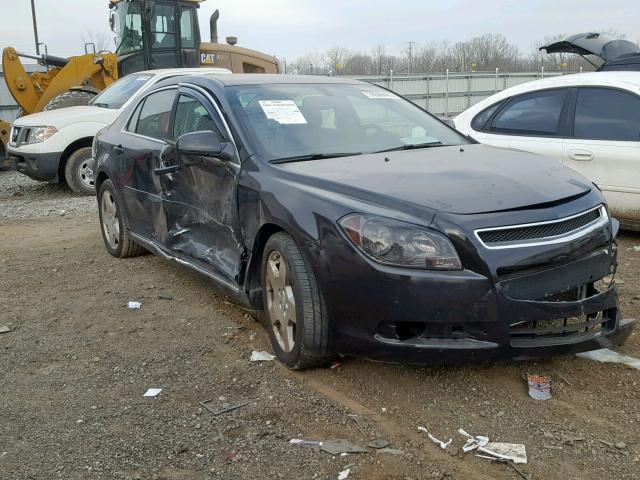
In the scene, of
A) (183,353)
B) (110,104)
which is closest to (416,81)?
(110,104)

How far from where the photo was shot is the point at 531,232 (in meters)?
3.13

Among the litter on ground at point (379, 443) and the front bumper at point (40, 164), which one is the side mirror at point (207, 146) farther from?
the front bumper at point (40, 164)

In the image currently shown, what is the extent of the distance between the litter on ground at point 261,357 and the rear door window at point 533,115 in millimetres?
3800

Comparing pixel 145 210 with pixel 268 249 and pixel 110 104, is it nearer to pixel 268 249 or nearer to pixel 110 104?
pixel 268 249

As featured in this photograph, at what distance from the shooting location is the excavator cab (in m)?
13.2

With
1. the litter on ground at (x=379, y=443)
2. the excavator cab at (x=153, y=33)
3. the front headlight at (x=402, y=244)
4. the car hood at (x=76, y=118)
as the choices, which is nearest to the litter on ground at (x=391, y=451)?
the litter on ground at (x=379, y=443)

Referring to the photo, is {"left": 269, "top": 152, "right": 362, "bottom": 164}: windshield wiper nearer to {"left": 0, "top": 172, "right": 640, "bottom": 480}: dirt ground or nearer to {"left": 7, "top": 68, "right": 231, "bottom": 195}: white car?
{"left": 0, "top": 172, "right": 640, "bottom": 480}: dirt ground

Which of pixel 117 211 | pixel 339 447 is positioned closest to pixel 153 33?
pixel 117 211

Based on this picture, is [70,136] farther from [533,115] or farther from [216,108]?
[533,115]

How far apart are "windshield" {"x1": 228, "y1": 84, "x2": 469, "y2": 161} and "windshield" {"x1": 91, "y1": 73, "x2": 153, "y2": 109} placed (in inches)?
249

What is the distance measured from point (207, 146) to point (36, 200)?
24.7 feet

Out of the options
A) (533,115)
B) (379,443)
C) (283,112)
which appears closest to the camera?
(379,443)

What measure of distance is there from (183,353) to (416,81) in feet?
63.0

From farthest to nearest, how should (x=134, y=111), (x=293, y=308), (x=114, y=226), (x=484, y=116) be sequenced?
(x=484, y=116) → (x=114, y=226) → (x=134, y=111) → (x=293, y=308)
